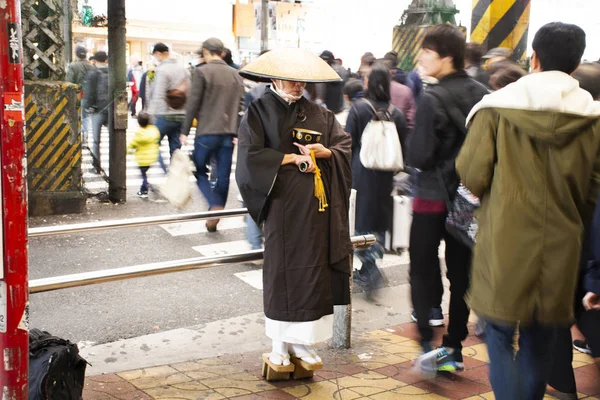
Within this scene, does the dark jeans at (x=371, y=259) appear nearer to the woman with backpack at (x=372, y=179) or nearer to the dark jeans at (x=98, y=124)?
the woman with backpack at (x=372, y=179)

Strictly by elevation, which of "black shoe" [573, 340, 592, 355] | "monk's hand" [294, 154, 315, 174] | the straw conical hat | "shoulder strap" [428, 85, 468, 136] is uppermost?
the straw conical hat

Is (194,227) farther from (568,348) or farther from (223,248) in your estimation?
(568,348)

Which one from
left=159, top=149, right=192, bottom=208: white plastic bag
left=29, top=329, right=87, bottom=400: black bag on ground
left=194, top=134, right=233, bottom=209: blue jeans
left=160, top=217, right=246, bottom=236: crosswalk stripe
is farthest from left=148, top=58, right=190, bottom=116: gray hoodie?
left=29, top=329, right=87, bottom=400: black bag on ground

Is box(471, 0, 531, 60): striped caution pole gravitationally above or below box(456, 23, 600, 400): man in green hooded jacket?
above

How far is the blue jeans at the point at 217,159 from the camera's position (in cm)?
835

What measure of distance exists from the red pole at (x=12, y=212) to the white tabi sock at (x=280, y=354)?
1.91 m

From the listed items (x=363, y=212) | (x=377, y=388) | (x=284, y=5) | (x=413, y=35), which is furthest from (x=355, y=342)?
(x=284, y=5)

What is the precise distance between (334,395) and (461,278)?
39.2 inches

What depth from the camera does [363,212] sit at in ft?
21.7

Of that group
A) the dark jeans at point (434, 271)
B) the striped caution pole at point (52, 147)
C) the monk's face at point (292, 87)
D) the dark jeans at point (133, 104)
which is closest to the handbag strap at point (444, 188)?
the dark jeans at point (434, 271)

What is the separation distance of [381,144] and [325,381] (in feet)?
7.57

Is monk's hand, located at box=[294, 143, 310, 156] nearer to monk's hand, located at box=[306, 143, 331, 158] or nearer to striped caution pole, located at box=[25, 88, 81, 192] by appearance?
monk's hand, located at box=[306, 143, 331, 158]

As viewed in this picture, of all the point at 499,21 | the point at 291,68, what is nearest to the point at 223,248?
the point at 291,68

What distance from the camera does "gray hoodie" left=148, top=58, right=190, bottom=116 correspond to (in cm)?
961
